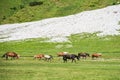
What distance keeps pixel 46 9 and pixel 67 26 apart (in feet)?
126

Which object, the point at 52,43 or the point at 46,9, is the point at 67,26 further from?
the point at 46,9

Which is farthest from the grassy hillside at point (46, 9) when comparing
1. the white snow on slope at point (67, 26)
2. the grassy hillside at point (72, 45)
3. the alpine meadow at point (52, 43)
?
the grassy hillside at point (72, 45)

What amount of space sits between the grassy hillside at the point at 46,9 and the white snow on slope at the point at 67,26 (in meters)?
13.8

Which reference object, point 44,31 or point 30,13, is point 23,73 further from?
point 30,13

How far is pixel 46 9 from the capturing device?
7067 inches

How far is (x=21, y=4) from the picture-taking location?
192125mm

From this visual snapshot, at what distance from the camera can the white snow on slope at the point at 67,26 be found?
435ft

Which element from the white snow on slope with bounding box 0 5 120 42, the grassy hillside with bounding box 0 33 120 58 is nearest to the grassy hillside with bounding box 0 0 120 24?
the white snow on slope with bounding box 0 5 120 42

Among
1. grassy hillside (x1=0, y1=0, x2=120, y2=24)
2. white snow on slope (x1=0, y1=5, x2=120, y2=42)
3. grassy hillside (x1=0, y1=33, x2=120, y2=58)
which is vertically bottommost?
grassy hillside (x1=0, y1=33, x2=120, y2=58)

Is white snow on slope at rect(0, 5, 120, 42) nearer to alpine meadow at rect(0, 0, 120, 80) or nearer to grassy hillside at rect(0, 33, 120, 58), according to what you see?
alpine meadow at rect(0, 0, 120, 80)

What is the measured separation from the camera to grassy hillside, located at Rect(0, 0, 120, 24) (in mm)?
174625

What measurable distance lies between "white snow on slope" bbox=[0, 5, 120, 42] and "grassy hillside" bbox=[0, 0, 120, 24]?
45.3 ft

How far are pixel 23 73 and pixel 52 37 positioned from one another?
259 ft

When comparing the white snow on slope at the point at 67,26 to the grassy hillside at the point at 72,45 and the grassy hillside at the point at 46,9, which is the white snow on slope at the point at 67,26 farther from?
the grassy hillside at the point at 46,9
